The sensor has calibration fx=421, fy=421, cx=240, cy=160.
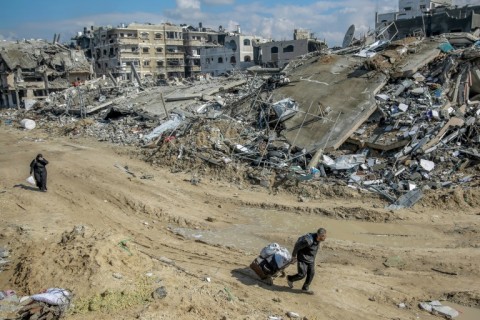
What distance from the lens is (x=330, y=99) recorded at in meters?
17.1

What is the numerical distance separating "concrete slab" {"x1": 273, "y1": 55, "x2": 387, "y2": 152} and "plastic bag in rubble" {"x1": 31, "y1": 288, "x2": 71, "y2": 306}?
1030 cm

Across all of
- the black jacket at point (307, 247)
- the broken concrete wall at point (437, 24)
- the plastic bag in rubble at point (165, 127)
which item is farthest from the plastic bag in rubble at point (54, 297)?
the broken concrete wall at point (437, 24)

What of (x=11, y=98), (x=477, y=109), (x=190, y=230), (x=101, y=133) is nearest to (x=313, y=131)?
(x=477, y=109)

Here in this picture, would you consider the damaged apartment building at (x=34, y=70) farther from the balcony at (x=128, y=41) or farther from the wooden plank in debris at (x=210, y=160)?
the wooden plank in debris at (x=210, y=160)

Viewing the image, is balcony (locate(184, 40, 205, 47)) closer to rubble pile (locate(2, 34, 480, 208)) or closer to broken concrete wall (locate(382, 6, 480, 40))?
broken concrete wall (locate(382, 6, 480, 40))

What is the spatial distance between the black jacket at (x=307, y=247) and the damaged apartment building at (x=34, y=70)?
4135 centimetres

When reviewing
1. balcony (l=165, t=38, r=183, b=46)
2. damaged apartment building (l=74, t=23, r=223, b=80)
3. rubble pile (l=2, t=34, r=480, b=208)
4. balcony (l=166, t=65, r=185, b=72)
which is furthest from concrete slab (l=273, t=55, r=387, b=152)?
balcony (l=165, t=38, r=183, b=46)

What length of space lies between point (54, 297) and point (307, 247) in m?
3.93

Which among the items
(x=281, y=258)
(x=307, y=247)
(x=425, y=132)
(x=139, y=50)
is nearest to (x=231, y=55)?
(x=139, y=50)

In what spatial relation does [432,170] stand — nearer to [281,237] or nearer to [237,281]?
[281,237]

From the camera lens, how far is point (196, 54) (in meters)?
70.2

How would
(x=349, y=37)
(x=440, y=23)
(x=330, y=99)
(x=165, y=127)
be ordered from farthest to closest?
1. (x=440, y=23)
2. (x=349, y=37)
3. (x=165, y=127)
4. (x=330, y=99)

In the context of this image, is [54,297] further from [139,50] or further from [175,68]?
[175,68]

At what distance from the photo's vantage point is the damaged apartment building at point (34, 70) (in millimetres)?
43844
